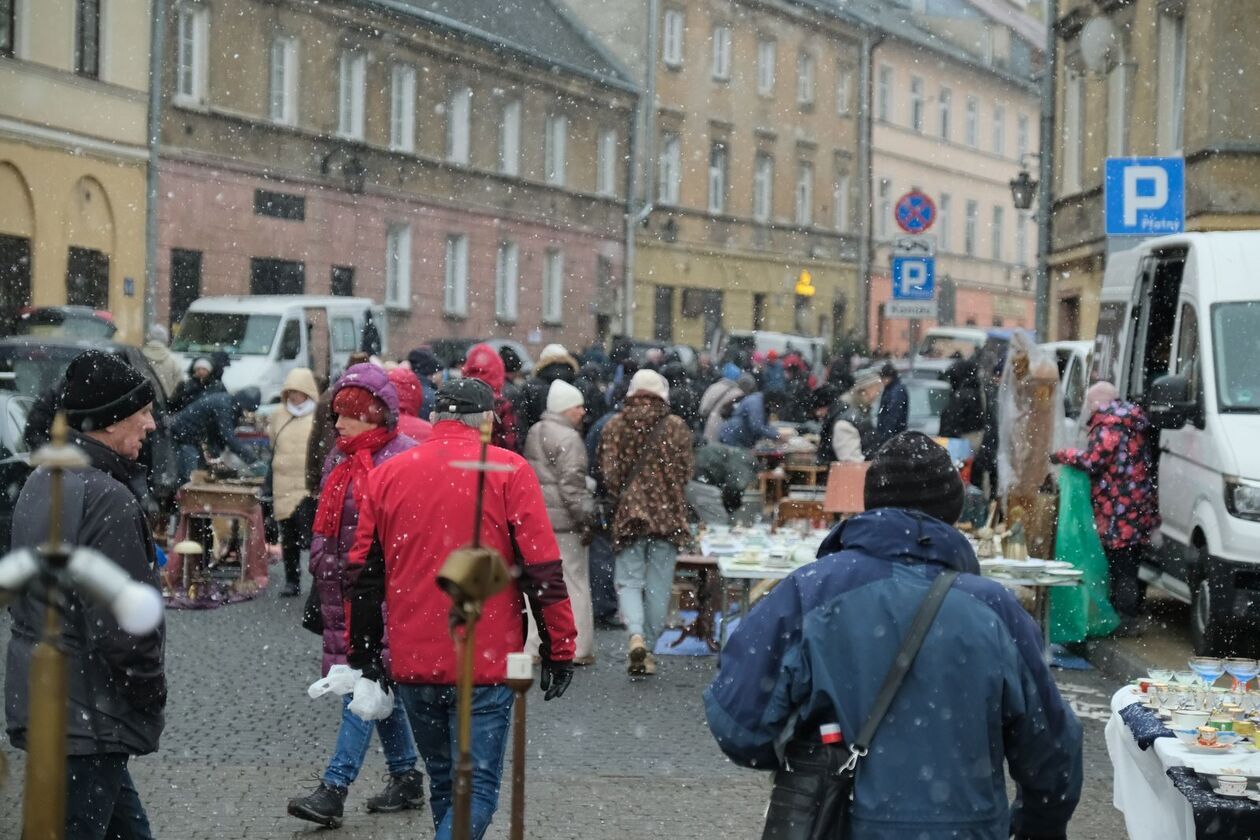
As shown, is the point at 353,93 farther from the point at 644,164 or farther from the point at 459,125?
the point at 644,164

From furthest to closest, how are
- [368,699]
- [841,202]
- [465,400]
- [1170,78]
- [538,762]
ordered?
[841,202]
[1170,78]
[538,762]
[368,699]
[465,400]

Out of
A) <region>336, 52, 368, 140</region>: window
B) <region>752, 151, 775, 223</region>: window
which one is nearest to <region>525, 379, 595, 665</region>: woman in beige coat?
<region>336, 52, 368, 140</region>: window

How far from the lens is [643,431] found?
11.8 metres

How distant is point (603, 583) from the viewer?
46.5 ft

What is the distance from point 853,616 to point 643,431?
7.89m

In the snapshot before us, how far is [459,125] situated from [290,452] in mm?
30157

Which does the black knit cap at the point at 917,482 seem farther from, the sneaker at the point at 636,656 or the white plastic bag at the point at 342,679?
the sneaker at the point at 636,656

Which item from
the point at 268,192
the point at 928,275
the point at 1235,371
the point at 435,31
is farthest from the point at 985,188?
the point at 1235,371

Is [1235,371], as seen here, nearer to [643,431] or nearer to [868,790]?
[643,431]

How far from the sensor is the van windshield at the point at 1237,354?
1182cm

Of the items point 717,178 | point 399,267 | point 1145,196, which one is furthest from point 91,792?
point 717,178

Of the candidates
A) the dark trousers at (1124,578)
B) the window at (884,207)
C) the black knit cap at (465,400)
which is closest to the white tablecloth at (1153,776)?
the black knit cap at (465,400)

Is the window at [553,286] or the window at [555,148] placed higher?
the window at [555,148]

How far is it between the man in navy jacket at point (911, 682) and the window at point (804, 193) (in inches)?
2174
